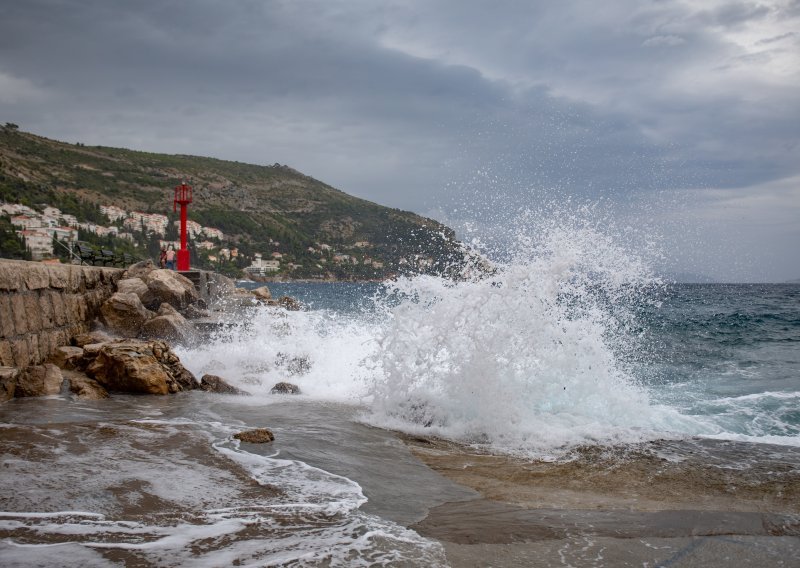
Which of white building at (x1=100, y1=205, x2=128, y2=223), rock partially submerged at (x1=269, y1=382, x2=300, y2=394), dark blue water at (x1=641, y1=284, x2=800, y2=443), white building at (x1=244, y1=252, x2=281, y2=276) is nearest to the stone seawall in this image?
rock partially submerged at (x1=269, y1=382, x2=300, y2=394)

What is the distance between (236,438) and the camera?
16.3 feet

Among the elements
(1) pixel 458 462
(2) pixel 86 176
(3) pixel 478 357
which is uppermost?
(2) pixel 86 176

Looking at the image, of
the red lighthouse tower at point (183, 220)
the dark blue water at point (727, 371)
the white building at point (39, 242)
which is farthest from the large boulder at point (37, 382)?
the red lighthouse tower at point (183, 220)

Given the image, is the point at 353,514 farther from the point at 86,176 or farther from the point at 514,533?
the point at 86,176

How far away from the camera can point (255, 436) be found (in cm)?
494

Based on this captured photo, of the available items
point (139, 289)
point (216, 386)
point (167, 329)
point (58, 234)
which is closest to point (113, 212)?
point (58, 234)

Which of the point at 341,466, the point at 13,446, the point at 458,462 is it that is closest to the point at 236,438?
the point at 341,466

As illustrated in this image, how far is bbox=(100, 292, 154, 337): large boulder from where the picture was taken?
9781 mm

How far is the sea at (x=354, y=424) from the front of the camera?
9.52 feet

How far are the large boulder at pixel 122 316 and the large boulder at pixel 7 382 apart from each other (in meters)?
3.61

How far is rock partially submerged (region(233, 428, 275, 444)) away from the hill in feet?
148

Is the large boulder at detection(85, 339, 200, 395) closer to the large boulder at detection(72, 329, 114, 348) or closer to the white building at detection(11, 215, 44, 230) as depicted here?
the large boulder at detection(72, 329, 114, 348)

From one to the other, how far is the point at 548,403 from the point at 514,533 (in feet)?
14.2

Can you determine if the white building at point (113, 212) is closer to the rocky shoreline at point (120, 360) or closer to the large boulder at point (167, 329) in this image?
the rocky shoreline at point (120, 360)
